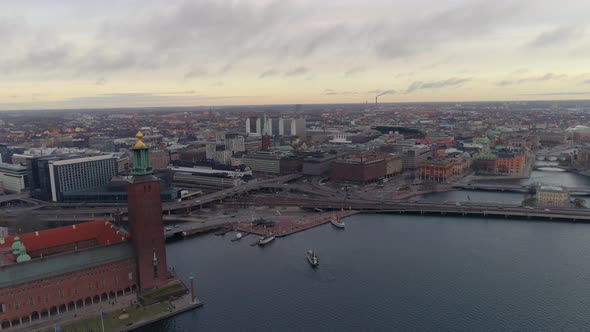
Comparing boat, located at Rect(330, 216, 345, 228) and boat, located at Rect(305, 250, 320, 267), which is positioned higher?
boat, located at Rect(305, 250, 320, 267)

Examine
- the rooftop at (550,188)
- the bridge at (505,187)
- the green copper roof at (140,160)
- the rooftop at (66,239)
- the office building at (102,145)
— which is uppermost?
the green copper roof at (140,160)

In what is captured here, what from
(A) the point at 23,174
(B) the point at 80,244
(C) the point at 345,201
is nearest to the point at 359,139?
(C) the point at 345,201

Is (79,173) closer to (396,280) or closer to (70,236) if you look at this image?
(70,236)

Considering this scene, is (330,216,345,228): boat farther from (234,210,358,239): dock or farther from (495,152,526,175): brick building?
(495,152,526,175): brick building

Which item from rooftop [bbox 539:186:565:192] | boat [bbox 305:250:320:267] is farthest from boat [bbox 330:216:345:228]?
rooftop [bbox 539:186:565:192]

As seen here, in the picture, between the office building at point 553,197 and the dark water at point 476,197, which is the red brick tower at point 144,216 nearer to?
the dark water at point 476,197

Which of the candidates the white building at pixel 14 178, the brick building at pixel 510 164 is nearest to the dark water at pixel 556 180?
the brick building at pixel 510 164
